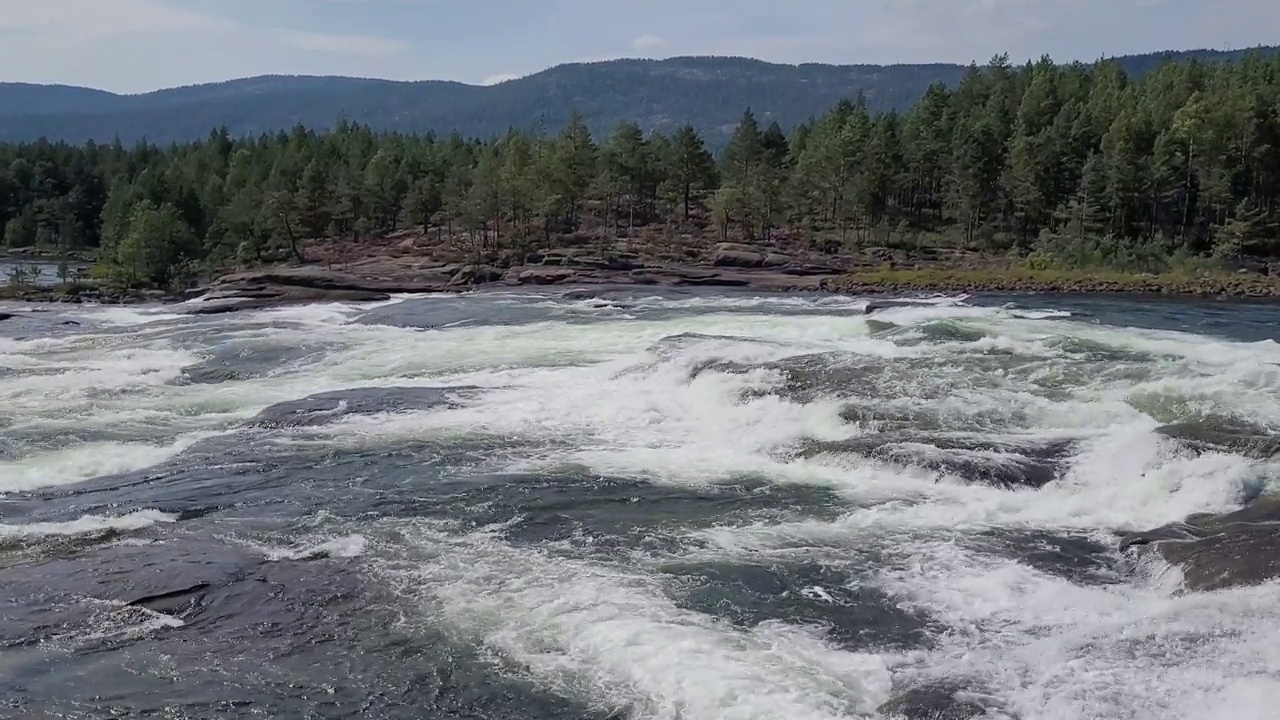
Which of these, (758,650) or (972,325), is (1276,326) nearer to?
(972,325)

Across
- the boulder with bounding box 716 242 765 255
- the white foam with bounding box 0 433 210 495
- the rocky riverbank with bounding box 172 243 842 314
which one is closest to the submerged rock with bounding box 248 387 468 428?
the white foam with bounding box 0 433 210 495

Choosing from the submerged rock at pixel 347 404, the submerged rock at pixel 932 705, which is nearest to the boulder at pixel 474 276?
the submerged rock at pixel 347 404

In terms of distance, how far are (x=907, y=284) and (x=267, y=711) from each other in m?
49.8

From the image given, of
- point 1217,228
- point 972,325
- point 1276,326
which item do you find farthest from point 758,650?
point 1217,228

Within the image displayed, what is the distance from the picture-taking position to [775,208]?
78.8 m

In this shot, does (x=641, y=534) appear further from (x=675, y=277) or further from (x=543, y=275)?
(x=543, y=275)

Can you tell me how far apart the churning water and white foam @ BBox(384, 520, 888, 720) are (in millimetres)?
48

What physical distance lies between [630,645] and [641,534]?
374 centimetres

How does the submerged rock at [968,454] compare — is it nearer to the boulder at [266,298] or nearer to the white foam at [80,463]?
the white foam at [80,463]

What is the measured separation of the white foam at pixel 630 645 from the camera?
1063 centimetres

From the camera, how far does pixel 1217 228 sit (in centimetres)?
6419

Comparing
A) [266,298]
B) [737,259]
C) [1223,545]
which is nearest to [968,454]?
[1223,545]

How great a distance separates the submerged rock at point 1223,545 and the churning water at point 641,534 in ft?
1.38

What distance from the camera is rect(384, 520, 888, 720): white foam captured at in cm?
1063
